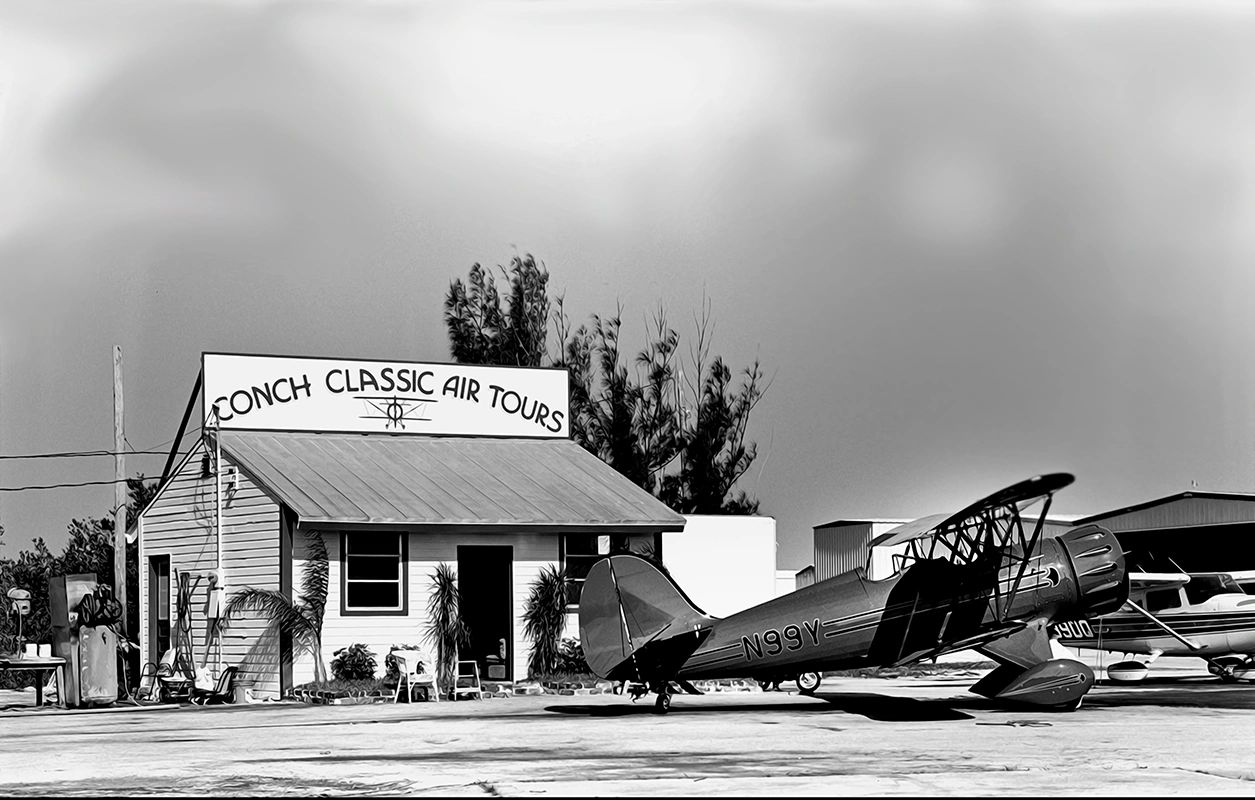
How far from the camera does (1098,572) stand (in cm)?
1953

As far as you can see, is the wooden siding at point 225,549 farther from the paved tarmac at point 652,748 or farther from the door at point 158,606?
the paved tarmac at point 652,748

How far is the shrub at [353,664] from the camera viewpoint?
80.3 ft

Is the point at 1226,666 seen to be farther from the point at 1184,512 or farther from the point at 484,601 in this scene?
the point at 484,601

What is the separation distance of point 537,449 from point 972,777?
59.2ft

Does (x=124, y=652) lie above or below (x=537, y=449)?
below

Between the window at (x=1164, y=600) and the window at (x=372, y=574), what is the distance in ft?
40.0

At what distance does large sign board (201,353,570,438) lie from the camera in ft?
91.4

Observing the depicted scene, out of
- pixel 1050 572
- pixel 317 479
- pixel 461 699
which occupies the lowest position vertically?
pixel 461 699

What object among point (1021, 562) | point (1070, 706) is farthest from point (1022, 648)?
point (1021, 562)

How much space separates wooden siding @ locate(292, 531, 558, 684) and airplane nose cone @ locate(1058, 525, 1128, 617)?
9.75 m

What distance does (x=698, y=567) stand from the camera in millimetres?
30750

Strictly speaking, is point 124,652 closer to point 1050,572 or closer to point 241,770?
point 241,770

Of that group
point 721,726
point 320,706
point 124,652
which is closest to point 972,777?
point 721,726

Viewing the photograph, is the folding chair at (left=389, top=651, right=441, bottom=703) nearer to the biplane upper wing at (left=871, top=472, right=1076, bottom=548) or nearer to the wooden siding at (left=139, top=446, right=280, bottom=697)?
the wooden siding at (left=139, top=446, right=280, bottom=697)
